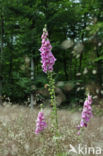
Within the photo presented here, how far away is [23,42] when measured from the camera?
1298 cm

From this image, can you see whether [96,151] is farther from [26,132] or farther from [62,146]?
[26,132]

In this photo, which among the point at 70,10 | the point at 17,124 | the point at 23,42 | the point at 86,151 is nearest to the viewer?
the point at 86,151

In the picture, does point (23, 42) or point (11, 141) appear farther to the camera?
point (23, 42)

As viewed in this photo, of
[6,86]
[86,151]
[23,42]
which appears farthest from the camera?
[6,86]

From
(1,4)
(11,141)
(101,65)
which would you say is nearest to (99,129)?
(11,141)

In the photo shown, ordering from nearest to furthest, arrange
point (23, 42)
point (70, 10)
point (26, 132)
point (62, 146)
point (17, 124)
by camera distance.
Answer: point (62, 146)
point (26, 132)
point (17, 124)
point (23, 42)
point (70, 10)

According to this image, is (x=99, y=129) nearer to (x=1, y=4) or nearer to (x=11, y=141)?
(x=11, y=141)

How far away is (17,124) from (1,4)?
9.71m

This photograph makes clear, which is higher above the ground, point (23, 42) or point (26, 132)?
point (23, 42)

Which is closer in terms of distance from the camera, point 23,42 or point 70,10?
point 23,42

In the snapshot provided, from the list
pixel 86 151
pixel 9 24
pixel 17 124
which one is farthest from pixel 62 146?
pixel 9 24

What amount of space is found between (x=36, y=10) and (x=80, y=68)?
848cm

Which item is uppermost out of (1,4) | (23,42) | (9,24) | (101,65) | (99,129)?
(1,4)

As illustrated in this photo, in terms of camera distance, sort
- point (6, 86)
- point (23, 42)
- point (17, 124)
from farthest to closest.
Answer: point (6, 86)
point (23, 42)
point (17, 124)
